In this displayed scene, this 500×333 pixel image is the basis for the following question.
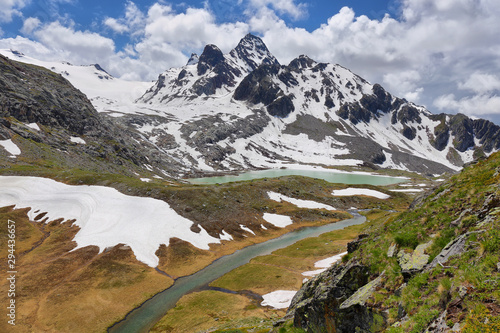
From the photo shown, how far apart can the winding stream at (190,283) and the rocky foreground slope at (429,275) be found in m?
25.0

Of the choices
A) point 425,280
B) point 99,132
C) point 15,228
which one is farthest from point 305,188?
point 99,132

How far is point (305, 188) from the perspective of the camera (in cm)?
12594

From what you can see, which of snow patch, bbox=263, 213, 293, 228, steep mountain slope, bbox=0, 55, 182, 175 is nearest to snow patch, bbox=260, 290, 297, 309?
snow patch, bbox=263, 213, 293, 228

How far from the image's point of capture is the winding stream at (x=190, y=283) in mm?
34656

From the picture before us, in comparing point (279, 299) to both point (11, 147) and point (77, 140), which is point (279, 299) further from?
point (77, 140)

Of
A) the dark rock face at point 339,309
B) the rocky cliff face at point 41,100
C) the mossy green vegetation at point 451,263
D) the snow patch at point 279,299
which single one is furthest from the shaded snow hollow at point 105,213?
the rocky cliff face at point 41,100

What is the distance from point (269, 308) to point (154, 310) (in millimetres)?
18004

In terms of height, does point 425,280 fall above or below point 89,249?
above

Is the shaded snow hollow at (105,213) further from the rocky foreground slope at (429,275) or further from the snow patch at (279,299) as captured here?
the rocky foreground slope at (429,275)

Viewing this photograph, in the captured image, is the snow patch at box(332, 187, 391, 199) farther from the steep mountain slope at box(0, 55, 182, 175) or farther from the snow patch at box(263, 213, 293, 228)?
the steep mountain slope at box(0, 55, 182, 175)

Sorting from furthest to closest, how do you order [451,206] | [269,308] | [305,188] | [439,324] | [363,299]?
1. [305,188]
2. [269,308]
3. [451,206]
4. [363,299]
5. [439,324]

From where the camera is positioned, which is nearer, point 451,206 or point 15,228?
point 451,206

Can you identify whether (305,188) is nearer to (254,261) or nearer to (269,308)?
(254,261)

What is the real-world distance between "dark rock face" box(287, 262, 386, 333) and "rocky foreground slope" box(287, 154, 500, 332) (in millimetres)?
51
